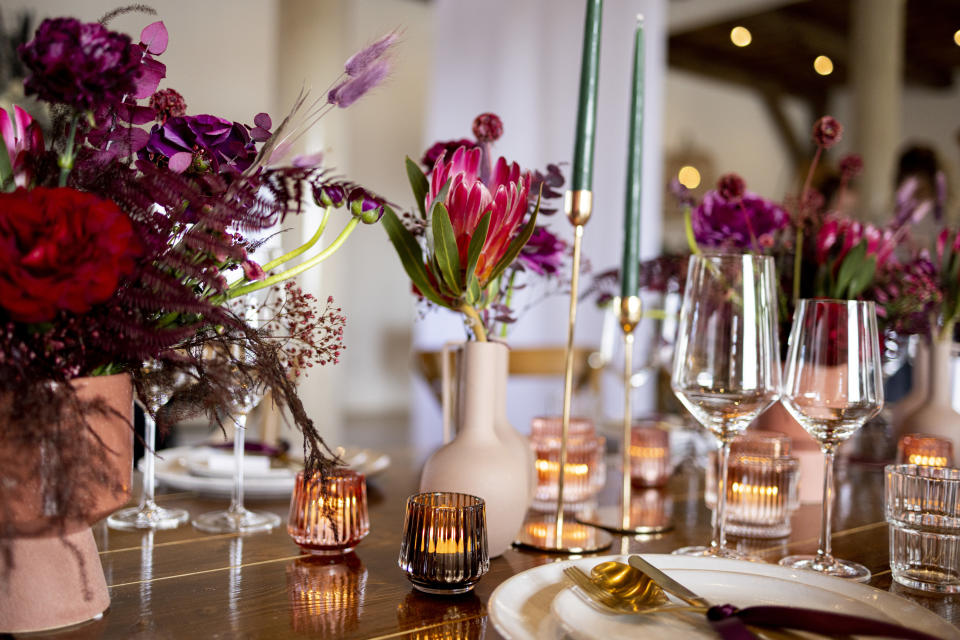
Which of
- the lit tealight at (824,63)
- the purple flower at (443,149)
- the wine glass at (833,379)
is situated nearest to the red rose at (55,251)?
the purple flower at (443,149)

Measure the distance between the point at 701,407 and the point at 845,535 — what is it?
32 centimetres

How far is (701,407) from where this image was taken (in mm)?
812

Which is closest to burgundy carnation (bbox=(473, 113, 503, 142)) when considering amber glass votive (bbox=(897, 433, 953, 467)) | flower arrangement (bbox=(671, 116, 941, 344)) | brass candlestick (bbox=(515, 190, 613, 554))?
brass candlestick (bbox=(515, 190, 613, 554))

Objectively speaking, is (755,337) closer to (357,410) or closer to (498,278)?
(498,278)

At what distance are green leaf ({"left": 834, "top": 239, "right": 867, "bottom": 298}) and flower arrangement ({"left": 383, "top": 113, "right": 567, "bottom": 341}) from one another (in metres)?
0.45

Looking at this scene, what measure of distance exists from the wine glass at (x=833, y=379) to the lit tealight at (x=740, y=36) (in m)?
5.95

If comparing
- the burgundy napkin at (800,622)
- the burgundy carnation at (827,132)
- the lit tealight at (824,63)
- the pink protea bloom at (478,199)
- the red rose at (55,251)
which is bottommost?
the burgundy napkin at (800,622)

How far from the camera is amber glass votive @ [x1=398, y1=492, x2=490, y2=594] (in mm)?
683

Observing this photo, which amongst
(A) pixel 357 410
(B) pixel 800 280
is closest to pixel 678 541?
(B) pixel 800 280

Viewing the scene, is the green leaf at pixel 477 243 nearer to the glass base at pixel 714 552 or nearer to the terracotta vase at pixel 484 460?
the terracotta vase at pixel 484 460

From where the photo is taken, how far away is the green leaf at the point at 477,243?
71 cm

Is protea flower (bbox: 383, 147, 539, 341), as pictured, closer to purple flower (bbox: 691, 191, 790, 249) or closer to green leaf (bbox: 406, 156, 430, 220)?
green leaf (bbox: 406, 156, 430, 220)

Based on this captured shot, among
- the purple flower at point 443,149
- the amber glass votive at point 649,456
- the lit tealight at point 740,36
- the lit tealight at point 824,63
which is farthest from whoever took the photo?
the lit tealight at point 740,36

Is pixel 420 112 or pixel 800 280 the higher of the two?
pixel 420 112
